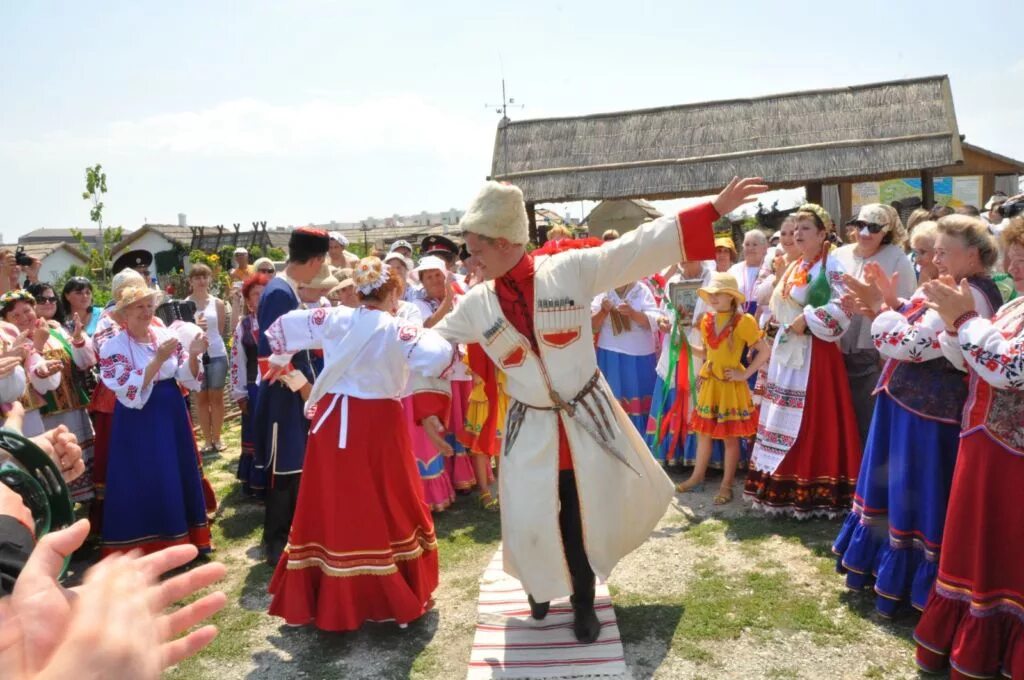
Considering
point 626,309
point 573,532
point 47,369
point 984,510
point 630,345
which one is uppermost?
point 626,309

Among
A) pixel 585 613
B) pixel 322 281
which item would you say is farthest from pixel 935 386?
pixel 322 281

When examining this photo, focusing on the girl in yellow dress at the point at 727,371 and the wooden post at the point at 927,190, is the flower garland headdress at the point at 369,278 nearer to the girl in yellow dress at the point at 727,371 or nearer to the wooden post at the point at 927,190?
the girl in yellow dress at the point at 727,371

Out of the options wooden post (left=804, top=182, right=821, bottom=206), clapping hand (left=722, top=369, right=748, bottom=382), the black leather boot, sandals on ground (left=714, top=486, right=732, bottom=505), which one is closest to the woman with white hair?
A: clapping hand (left=722, top=369, right=748, bottom=382)

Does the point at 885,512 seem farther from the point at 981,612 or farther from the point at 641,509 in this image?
the point at 641,509

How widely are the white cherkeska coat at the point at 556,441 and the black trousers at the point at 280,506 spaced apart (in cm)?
193

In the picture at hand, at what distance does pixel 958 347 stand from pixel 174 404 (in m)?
4.79

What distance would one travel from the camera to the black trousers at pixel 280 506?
530cm

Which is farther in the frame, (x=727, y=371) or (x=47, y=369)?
(x=727, y=371)

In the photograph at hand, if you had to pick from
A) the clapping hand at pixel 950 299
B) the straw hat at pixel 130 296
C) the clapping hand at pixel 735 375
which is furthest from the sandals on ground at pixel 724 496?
the straw hat at pixel 130 296

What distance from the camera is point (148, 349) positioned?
17.4 feet

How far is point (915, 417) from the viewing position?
3.95 m

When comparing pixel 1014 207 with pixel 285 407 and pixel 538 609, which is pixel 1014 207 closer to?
pixel 538 609

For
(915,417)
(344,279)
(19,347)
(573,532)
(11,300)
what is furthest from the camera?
(11,300)

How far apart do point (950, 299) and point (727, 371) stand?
3011 mm
